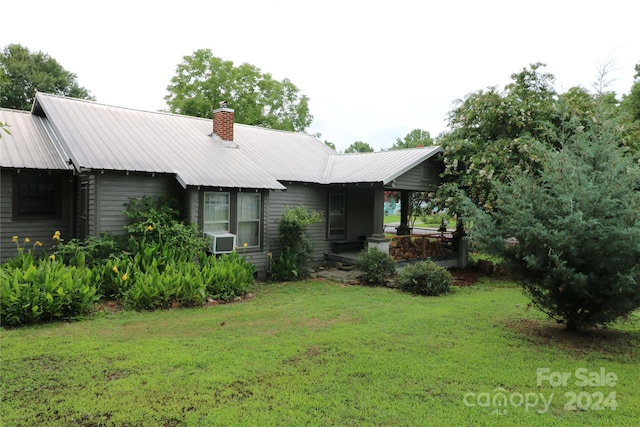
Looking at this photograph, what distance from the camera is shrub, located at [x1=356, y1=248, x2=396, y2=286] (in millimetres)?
11422

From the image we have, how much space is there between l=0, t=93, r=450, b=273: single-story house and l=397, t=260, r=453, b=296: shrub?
1848 millimetres

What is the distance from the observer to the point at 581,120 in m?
11.9

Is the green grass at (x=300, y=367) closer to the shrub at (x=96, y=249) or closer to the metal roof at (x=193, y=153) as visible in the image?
the shrub at (x=96, y=249)

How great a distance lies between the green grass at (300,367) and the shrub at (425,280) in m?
2.13

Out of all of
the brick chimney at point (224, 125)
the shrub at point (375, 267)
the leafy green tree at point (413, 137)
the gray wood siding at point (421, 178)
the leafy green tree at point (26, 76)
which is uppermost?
the leafy green tree at point (413, 137)

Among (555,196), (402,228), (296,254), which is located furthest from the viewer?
(402,228)

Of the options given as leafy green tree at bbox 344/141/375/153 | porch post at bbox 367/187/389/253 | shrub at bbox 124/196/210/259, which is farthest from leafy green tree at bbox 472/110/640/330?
leafy green tree at bbox 344/141/375/153

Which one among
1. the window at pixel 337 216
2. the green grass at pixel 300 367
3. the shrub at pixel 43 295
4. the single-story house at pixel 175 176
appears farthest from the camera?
the window at pixel 337 216

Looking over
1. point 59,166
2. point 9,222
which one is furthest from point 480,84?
point 9,222

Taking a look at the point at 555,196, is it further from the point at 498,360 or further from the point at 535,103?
the point at 535,103

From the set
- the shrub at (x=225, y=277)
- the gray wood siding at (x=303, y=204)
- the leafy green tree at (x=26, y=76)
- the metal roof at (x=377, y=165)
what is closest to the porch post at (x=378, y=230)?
the metal roof at (x=377, y=165)

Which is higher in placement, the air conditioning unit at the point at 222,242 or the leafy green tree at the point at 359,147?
the leafy green tree at the point at 359,147

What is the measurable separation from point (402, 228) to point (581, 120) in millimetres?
7575

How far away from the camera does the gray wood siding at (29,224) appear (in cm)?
993
